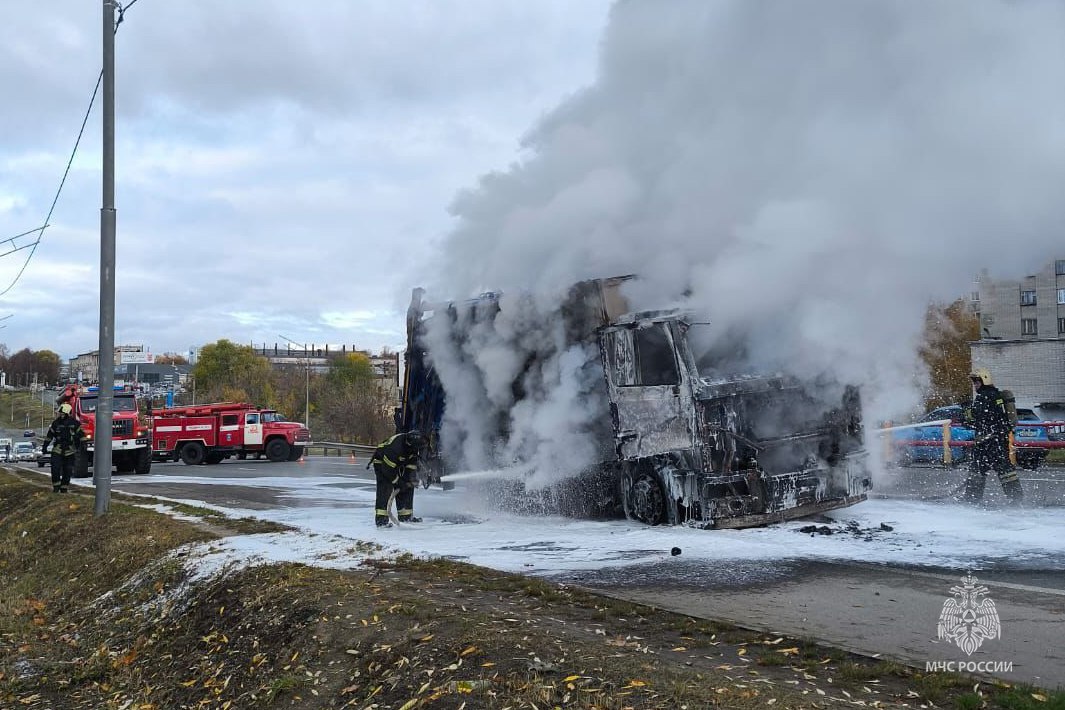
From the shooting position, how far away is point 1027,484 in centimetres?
1421

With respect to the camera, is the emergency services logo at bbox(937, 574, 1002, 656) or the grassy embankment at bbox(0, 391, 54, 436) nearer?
the emergency services logo at bbox(937, 574, 1002, 656)

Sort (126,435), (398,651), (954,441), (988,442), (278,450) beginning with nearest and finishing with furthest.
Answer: (398,651), (988,442), (954,441), (126,435), (278,450)

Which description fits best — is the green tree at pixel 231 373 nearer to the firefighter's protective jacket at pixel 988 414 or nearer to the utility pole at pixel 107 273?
the utility pole at pixel 107 273

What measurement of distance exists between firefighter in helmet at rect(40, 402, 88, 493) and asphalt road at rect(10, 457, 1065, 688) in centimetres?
1275

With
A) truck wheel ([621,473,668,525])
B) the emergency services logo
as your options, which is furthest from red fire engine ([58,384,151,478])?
the emergency services logo

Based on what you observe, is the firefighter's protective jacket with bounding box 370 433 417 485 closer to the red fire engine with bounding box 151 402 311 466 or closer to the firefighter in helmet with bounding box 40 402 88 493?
the firefighter in helmet with bounding box 40 402 88 493

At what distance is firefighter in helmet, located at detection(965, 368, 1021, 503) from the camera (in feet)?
35.8

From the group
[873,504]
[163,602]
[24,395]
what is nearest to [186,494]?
[163,602]

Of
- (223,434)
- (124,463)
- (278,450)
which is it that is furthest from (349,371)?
(124,463)

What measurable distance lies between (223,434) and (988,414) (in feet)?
88.5

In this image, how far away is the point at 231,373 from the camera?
72.6m

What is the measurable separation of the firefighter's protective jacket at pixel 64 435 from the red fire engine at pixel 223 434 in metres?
15.4

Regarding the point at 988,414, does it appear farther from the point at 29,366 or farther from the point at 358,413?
the point at 29,366

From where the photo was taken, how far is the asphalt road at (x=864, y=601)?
16.3 ft
